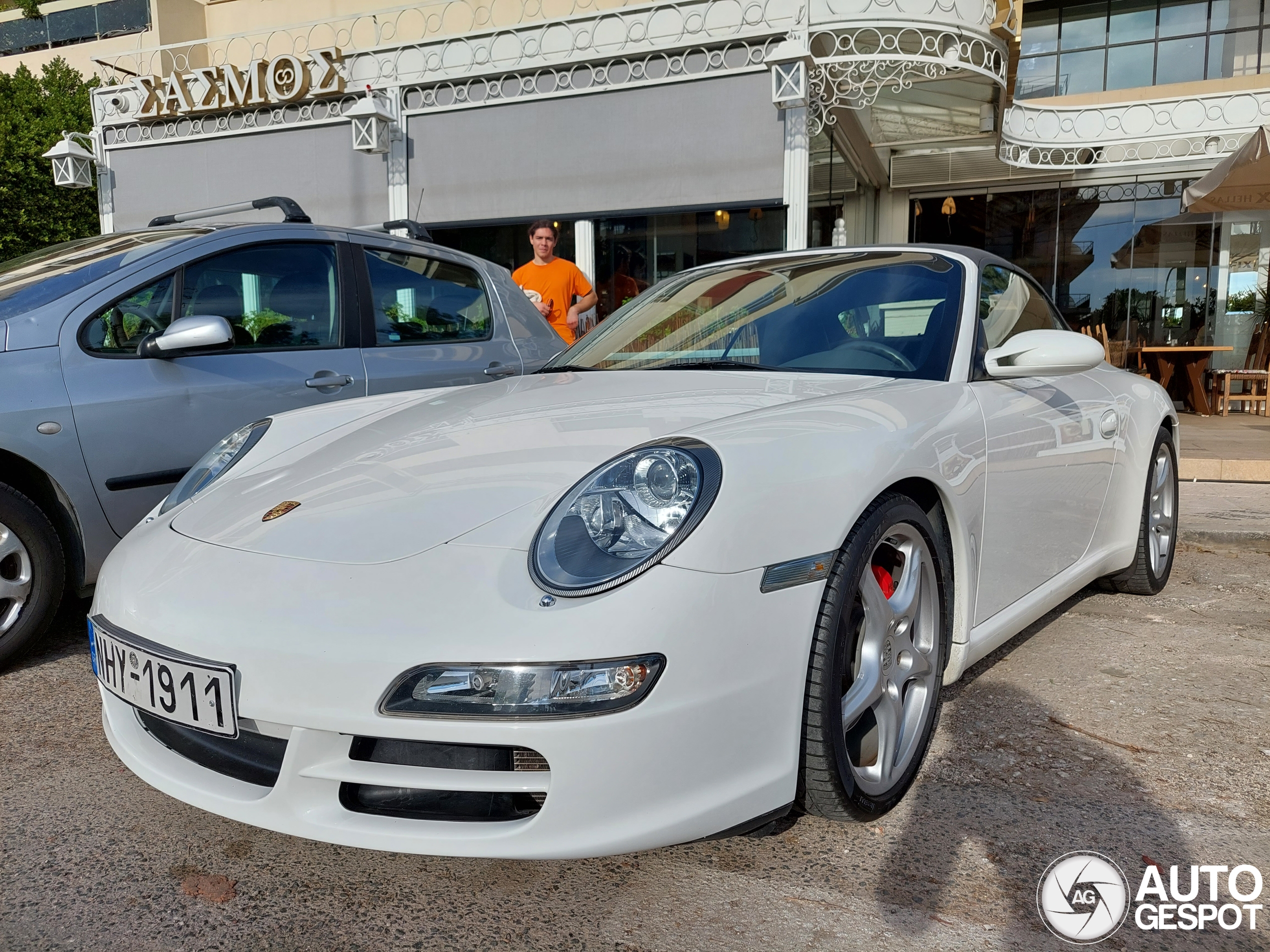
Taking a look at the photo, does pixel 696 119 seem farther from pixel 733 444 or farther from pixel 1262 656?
pixel 733 444

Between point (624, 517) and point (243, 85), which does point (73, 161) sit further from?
point (624, 517)

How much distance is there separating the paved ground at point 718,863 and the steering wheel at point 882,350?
0.94m

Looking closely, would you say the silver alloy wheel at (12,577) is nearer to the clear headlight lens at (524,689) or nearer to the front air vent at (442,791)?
the front air vent at (442,791)

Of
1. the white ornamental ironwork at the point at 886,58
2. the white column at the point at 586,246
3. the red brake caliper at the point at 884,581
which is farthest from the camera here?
the white column at the point at 586,246

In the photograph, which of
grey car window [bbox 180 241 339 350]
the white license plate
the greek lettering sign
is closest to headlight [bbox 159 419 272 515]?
the white license plate

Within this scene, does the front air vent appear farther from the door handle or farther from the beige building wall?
the beige building wall

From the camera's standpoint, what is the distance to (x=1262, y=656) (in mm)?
3217

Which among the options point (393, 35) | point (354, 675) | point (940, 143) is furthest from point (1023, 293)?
point (940, 143)

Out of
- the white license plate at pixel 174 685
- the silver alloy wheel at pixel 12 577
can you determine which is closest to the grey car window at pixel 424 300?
the silver alloy wheel at pixel 12 577

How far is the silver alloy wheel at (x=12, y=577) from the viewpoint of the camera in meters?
2.94

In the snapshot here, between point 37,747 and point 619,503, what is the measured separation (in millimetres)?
1716

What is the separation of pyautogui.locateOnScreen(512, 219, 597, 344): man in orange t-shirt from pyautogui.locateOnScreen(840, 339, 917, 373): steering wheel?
4.31m

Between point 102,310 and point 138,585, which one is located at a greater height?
point 102,310

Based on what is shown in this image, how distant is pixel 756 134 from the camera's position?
885 centimetres
